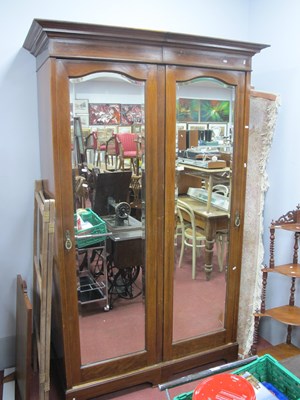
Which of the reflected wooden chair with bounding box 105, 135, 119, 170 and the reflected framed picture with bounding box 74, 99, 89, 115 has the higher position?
the reflected framed picture with bounding box 74, 99, 89, 115

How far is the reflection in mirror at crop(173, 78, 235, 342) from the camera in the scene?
6.46ft

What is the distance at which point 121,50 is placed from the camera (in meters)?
1.68

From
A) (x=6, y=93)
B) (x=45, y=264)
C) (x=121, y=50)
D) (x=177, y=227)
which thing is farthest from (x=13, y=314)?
(x=121, y=50)

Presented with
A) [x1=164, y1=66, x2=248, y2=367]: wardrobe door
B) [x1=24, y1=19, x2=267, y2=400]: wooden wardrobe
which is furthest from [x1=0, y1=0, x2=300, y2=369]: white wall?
[x1=164, y1=66, x2=248, y2=367]: wardrobe door

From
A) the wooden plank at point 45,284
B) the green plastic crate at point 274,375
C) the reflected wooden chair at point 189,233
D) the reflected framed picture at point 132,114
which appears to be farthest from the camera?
the reflected wooden chair at point 189,233

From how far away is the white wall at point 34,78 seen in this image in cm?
198

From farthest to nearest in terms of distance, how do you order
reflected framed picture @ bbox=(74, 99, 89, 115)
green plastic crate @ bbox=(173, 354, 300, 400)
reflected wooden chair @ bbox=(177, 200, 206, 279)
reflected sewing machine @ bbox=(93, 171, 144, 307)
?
reflected wooden chair @ bbox=(177, 200, 206, 279), reflected sewing machine @ bbox=(93, 171, 144, 307), reflected framed picture @ bbox=(74, 99, 89, 115), green plastic crate @ bbox=(173, 354, 300, 400)

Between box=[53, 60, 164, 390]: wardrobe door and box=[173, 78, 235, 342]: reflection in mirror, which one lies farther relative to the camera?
box=[173, 78, 235, 342]: reflection in mirror

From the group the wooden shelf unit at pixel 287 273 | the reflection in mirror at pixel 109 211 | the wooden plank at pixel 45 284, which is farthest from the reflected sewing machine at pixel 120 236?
the wooden shelf unit at pixel 287 273

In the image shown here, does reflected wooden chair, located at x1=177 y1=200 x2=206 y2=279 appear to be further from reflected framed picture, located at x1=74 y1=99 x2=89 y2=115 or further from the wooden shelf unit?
reflected framed picture, located at x1=74 y1=99 x2=89 y2=115

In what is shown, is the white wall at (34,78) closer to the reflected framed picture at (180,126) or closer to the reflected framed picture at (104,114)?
the reflected framed picture at (104,114)

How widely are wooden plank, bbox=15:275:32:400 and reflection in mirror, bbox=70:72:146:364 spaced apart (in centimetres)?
28

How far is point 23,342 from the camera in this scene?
6.18 feet

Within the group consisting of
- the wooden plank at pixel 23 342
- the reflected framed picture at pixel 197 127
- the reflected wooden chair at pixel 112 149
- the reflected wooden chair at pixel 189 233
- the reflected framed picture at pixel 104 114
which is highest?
the reflected framed picture at pixel 104 114
